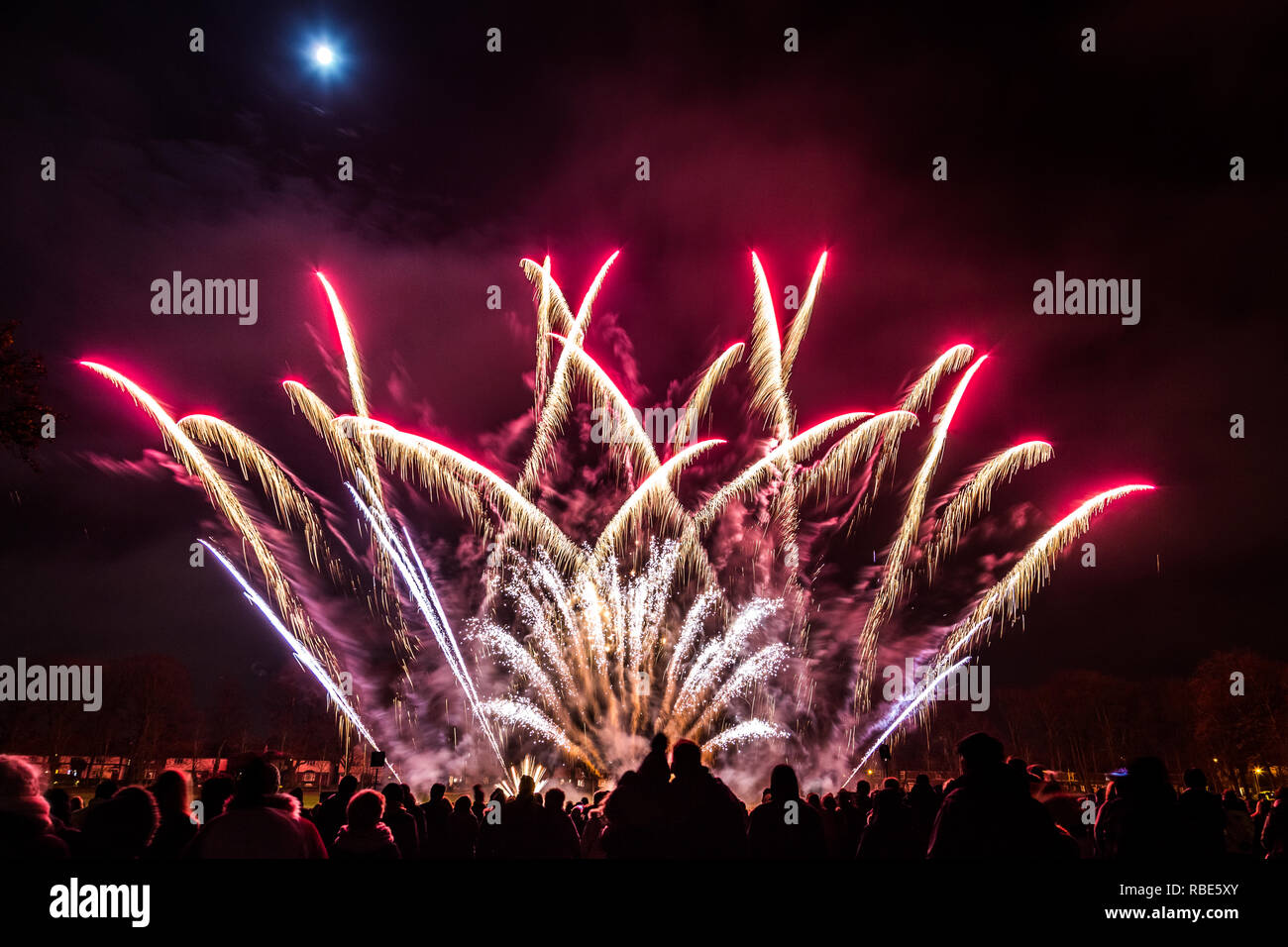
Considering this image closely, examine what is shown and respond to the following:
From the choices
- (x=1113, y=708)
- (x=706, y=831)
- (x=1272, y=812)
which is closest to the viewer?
(x=706, y=831)

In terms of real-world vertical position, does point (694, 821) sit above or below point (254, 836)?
below

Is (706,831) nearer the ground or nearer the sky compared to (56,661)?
nearer the sky

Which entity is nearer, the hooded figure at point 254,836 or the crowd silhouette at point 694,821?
the hooded figure at point 254,836

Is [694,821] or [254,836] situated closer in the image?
[254,836]

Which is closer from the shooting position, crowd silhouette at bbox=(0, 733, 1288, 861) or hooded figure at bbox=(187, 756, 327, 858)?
hooded figure at bbox=(187, 756, 327, 858)

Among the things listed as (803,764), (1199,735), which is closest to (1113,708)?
(1199,735)
